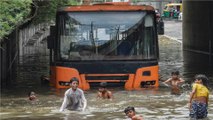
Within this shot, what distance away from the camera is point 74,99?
13.5 metres

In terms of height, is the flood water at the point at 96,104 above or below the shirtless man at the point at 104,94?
below

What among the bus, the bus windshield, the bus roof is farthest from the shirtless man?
the bus roof

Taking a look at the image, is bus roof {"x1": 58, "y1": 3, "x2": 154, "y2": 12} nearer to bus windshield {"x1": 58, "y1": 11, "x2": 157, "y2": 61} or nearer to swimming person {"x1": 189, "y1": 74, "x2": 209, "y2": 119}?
bus windshield {"x1": 58, "y1": 11, "x2": 157, "y2": 61}

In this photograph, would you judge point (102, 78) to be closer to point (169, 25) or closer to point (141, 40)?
point (141, 40)

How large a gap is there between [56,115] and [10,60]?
13.1m

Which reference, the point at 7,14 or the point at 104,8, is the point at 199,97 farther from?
the point at 104,8

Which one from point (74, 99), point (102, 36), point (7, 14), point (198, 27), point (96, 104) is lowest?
point (96, 104)

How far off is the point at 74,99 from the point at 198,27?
2667 cm

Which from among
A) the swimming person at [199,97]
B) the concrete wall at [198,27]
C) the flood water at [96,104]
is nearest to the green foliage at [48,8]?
Answer: the flood water at [96,104]

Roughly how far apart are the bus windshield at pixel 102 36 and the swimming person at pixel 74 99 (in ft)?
14.4

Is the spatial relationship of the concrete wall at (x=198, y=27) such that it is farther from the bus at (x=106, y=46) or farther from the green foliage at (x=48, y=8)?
the bus at (x=106, y=46)

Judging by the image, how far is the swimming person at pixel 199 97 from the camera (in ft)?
40.2

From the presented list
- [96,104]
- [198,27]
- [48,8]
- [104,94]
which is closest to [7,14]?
[96,104]

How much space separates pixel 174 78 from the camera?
17859 mm
